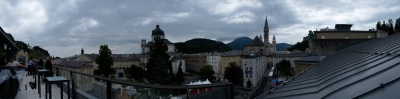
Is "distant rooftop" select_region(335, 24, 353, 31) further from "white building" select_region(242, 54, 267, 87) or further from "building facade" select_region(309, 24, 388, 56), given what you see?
"white building" select_region(242, 54, 267, 87)

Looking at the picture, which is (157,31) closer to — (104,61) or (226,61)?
(226,61)

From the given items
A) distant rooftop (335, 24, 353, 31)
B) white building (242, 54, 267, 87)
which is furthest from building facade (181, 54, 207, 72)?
distant rooftop (335, 24, 353, 31)

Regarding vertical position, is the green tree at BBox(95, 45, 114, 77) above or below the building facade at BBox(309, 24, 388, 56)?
below

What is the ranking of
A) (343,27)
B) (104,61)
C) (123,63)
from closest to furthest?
(343,27), (104,61), (123,63)

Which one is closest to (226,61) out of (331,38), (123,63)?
(331,38)

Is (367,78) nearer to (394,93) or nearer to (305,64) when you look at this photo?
(394,93)

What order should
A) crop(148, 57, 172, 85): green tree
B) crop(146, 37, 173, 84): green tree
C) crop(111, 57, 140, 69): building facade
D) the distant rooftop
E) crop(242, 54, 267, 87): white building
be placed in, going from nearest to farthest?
the distant rooftop < crop(148, 57, 172, 85): green tree < crop(146, 37, 173, 84): green tree < crop(242, 54, 267, 87): white building < crop(111, 57, 140, 69): building facade

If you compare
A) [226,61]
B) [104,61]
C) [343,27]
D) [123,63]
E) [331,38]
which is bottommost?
[123,63]

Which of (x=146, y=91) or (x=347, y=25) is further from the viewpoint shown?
(x=347, y=25)

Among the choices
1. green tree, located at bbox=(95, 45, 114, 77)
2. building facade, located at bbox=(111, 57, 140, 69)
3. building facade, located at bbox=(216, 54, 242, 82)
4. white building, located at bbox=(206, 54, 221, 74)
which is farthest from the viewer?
building facade, located at bbox=(111, 57, 140, 69)

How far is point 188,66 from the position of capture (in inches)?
3590

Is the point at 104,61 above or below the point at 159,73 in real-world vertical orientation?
above

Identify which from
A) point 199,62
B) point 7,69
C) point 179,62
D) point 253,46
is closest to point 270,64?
point 253,46

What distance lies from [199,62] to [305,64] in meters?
60.7
